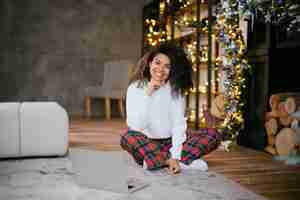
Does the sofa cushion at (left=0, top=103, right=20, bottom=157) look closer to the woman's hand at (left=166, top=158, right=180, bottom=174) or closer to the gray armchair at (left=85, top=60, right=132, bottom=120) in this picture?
the woman's hand at (left=166, top=158, right=180, bottom=174)

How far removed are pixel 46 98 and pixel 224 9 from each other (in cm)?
366

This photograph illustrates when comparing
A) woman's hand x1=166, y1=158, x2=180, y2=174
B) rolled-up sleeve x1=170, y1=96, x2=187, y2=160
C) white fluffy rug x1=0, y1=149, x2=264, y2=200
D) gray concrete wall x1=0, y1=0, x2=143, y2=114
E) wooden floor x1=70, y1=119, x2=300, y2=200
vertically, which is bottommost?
wooden floor x1=70, y1=119, x2=300, y2=200

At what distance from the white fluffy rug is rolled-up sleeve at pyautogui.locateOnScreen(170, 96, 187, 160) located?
15cm

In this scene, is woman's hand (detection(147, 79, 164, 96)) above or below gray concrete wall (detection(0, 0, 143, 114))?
below

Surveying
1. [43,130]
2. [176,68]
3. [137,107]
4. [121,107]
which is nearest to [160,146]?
[137,107]

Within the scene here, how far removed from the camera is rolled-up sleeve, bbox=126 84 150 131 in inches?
88.1

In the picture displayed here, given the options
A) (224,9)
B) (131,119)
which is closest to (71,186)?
(131,119)

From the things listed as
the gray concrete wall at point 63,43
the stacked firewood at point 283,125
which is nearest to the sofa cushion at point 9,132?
the stacked firewood at point 283,125

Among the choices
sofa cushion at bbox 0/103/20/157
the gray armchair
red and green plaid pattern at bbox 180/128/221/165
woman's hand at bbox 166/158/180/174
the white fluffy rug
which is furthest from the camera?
the gray armchair

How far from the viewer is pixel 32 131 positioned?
251cm

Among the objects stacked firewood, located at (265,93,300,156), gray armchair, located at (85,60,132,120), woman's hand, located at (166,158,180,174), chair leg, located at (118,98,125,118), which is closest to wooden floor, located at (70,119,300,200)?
stacked firewood, located at (265,93,300,156)

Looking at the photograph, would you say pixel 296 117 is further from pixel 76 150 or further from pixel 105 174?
pixel 76 150

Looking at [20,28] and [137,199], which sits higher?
[20,28]

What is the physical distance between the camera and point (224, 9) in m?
3.06
